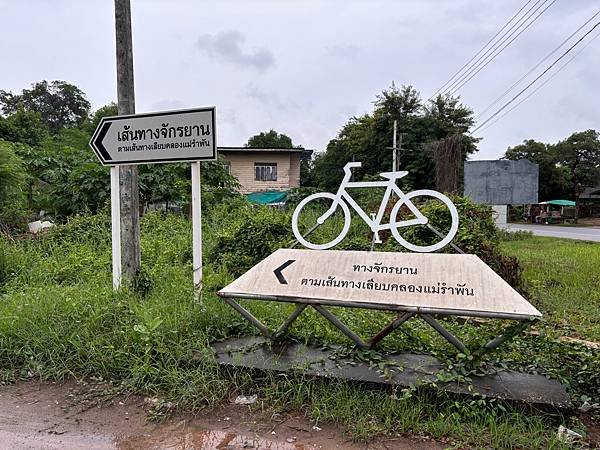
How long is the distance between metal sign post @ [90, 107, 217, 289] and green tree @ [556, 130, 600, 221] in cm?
4092

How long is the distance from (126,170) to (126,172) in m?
0.02

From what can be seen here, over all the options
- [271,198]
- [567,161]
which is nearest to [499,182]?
[271,198]

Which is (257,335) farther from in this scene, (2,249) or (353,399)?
(2,249)

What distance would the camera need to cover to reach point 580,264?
7668 millimetres

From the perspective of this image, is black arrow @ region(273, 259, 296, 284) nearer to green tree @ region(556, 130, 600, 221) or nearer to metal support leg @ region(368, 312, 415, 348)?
metal support leg @ region(368, 312, 415, 348)

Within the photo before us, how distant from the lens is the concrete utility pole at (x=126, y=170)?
4074mm

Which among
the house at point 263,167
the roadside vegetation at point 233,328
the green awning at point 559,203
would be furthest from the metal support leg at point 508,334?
the green awning at point 559,203

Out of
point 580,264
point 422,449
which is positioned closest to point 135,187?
point 422,449

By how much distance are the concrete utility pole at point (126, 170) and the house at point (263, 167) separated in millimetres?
18332

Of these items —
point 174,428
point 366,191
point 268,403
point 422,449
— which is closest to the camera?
point 422,449

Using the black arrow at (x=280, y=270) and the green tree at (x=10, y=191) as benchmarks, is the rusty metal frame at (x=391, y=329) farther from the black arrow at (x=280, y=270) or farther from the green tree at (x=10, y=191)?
the green tree at (x=10, y=191)

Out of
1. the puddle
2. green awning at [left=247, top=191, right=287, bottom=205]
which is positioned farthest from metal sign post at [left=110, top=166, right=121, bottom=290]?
green awning at [left=247, top=191, right=287, bottom=205]

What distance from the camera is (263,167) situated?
899 inches

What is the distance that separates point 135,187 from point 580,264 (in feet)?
23.9
